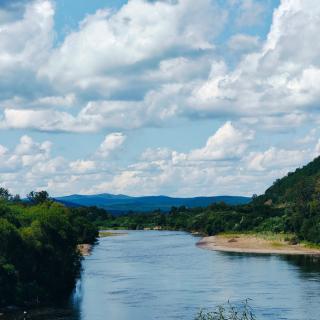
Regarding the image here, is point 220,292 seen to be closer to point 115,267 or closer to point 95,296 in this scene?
point 95,296

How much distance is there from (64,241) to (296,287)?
35.1m

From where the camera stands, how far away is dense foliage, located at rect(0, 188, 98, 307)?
9206 centimetres

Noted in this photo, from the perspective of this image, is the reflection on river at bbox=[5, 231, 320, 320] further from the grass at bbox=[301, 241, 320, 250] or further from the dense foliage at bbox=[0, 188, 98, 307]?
the grass at bbox=[301, 241, 320, 250]

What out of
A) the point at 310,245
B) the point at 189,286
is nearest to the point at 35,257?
the point at 189,286

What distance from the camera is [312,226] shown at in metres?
193

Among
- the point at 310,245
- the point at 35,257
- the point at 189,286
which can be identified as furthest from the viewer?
the point at 310,245

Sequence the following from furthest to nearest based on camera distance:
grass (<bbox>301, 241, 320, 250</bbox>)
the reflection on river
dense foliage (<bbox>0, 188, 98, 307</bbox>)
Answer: grass (<bbox>301, 241, 320, 250</bbox>), dense foliage (<bbox>0, 188, 98, 307</bbox>), the reflection on river

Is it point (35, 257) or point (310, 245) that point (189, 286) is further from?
point (310, 245)

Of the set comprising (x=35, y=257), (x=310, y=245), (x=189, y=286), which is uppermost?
(x=35, y=257)

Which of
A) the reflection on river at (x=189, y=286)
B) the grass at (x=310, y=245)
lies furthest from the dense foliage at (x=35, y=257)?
the grass at (x=310, y=245)

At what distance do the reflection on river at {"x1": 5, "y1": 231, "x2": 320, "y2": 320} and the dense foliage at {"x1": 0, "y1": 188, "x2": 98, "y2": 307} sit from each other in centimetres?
398

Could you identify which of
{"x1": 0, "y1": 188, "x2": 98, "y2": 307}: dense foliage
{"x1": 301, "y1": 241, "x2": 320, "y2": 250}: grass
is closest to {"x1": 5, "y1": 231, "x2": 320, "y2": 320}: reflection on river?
{"x1": 0, "y1": 188, "x2": 98, "y2": 307}: dense foliage

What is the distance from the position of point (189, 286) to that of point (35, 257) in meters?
25.4

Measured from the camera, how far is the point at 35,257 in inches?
3903
